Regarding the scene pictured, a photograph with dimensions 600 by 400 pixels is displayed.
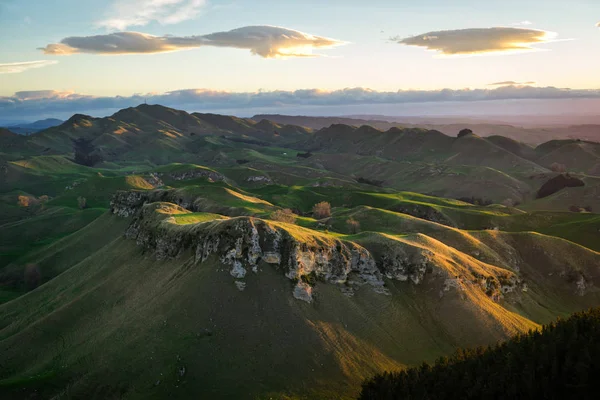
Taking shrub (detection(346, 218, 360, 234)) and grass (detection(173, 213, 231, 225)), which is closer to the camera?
grass (detection(173, 213, 231, 225))

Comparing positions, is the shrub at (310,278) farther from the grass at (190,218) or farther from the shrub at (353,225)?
the shrub at (353,225)

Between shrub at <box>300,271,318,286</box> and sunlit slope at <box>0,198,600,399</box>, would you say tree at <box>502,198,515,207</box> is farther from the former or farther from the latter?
shrub at <box>300,271,318,286</box>

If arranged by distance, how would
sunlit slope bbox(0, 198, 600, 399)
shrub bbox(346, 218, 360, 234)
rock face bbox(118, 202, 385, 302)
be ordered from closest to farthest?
sunlit slope bbox(0, 198, 600, 399)
rock face bbox(118, 202, 385, 302)
shrub bbox(346, 218, 360, 234)

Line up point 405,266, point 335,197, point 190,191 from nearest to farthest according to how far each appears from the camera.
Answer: point 405,266
point 190,191
point 335,197

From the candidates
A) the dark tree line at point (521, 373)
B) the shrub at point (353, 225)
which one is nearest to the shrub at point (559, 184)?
the shrub at point (353, 225)

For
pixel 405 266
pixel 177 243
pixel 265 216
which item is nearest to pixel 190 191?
pixel 265 216

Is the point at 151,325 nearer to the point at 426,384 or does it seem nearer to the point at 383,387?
the point at 383,387

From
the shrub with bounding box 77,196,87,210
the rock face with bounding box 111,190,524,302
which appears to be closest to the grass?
the rock face with bounding box 111,190,524,302

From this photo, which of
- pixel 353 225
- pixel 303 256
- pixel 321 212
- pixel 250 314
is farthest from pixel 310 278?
pixel 321 212
